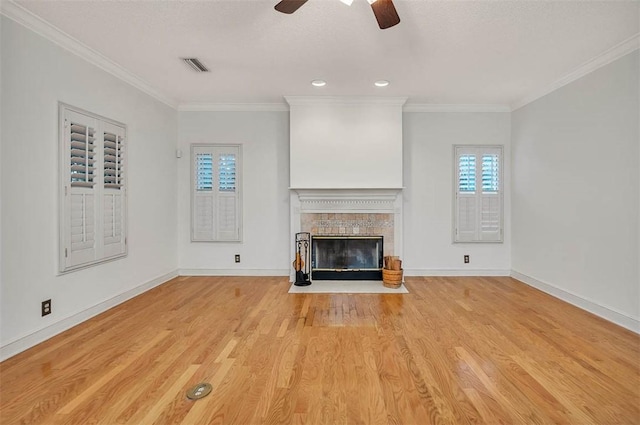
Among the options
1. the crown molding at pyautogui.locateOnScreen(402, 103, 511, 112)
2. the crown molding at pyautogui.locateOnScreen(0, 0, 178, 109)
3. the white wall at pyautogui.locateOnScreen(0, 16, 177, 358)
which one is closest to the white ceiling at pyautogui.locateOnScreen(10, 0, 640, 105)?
the crown molding at pyautogui.locateOnScreen(0, 0, 178, 109)

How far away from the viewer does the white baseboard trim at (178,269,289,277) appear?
529 centimetres

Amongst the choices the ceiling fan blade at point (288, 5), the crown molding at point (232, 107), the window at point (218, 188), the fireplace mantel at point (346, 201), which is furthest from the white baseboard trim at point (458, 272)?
the ceiling fan blade at point (288, 5)

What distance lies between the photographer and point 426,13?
2.67 meters

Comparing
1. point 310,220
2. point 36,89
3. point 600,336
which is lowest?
point 600,336

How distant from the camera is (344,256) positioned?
5109 millimetres

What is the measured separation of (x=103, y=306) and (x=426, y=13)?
4.09 meters

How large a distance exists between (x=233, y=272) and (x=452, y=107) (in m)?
4.17

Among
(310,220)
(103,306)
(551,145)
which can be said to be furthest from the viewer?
(310,220)

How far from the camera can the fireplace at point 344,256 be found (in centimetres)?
505

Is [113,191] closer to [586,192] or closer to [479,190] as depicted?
[479,190]

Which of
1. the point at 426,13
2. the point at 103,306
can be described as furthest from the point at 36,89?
the point at 426,13

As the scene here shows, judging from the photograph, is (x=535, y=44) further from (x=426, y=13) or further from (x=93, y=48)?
(x=93, y=48)

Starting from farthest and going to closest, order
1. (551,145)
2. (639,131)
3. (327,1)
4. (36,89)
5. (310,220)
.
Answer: (310,220) → (551,145) → (639,131) → (36,89) → (327,1)

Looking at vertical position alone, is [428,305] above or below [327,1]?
below
